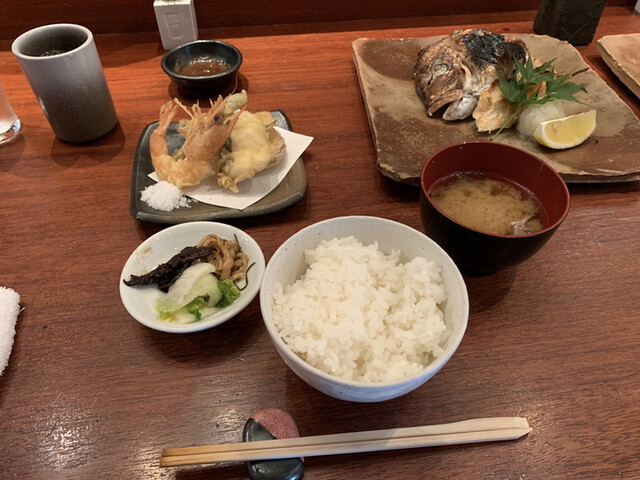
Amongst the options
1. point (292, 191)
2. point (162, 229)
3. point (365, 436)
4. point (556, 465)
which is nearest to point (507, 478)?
point (556, 465)

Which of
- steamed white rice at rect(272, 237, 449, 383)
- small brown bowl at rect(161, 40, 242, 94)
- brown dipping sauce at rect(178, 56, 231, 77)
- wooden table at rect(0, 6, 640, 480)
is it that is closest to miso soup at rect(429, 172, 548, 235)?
wooden table at rect(0, 6, 640, 480)

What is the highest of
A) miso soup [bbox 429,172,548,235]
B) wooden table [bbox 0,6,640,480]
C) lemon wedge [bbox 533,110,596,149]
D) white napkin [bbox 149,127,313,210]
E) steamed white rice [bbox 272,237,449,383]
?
steamed white rice [bbox 272,237,449,383]

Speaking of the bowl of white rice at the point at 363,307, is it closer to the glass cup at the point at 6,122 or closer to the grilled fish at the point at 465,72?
the grilled fish at the point at 465,72

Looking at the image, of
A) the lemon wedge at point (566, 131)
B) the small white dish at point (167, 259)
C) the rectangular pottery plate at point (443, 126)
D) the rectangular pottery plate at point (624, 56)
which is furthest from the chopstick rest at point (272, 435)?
the rectangular pottery plate at point (624, 56)

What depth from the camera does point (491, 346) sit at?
1.24 meters

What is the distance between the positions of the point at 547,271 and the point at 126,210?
1.45m

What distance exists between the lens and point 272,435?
1.01 meters

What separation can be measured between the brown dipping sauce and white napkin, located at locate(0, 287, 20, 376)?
1.33 metres

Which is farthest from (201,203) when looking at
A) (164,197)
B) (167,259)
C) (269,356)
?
(269,356)

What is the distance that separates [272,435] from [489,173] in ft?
3.43

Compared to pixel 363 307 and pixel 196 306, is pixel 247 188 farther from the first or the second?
pixel 363 307

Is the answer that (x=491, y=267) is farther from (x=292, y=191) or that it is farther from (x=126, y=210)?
(x=126, y=210)

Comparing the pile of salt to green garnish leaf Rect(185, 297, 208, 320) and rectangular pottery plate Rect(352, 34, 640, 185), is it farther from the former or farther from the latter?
rectangular pottery plate Rect(352, 34, 640, 185)

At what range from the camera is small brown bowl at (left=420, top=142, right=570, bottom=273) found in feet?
3.80
